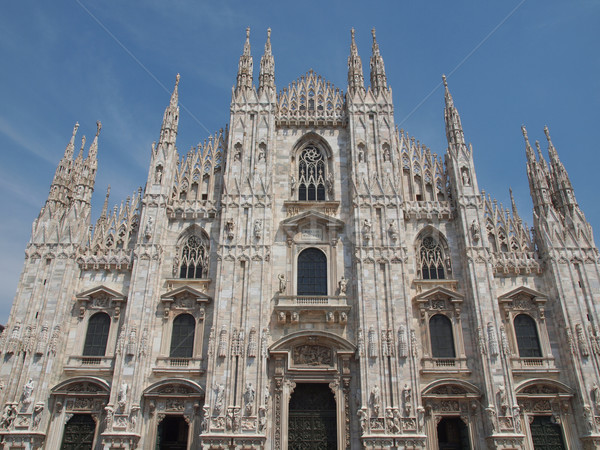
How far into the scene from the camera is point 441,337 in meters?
23.0

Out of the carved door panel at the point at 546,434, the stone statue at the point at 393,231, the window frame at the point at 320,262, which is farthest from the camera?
the stone statue at the point at 393,231

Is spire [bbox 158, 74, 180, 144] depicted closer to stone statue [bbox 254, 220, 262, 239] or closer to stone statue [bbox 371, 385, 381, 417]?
stone statue [bbox 254, 220, 262, 239]

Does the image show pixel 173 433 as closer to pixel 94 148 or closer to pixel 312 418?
pixel 312 418

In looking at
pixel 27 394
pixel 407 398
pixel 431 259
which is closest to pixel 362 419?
pixel 407 398

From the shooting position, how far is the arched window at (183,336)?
2259 centimetres

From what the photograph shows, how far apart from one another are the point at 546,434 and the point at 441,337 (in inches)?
229

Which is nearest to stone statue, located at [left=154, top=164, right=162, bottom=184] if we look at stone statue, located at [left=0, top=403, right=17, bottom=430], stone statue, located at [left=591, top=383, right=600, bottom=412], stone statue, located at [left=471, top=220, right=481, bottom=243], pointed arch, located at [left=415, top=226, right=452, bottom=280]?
stone statue, located at [left=0, top=403, right=17, bottom=430]

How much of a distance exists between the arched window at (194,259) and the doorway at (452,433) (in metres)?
13.2

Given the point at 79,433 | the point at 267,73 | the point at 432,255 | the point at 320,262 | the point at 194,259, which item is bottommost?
the point at 79,433

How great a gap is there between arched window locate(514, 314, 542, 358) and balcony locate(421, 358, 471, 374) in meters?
2.94

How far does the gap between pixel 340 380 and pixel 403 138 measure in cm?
1371

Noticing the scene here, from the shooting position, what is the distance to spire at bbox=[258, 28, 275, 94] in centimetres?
2819

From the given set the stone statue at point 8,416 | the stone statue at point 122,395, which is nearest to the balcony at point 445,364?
the stone statue at point 122,395

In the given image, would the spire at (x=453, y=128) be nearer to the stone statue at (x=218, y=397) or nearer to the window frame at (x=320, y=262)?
the window frame at (x=320, y=262)
